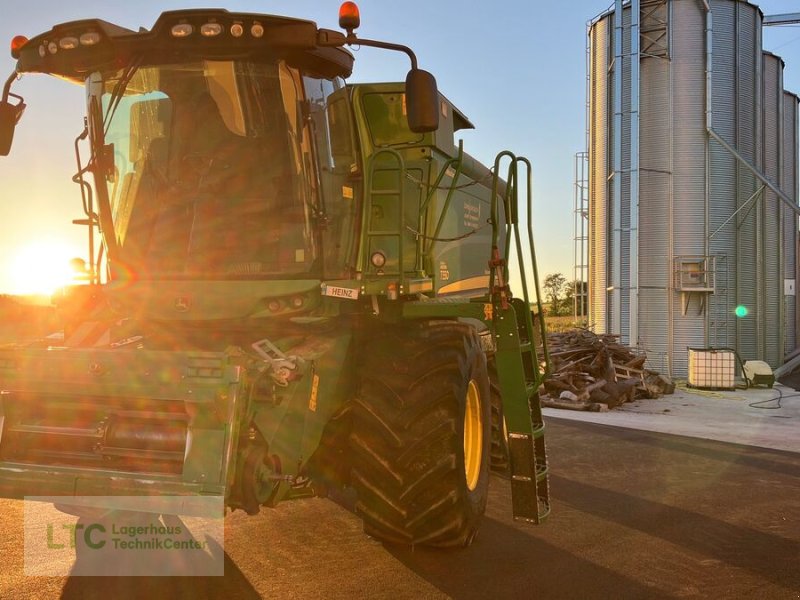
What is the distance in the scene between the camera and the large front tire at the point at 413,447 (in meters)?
4.48

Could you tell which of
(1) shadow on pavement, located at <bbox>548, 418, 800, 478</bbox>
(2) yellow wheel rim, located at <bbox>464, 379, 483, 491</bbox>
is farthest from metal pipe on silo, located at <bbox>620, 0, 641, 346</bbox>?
(2) yellow wheel rim, located at <bbox>464, 379, 483, 491</bbox>

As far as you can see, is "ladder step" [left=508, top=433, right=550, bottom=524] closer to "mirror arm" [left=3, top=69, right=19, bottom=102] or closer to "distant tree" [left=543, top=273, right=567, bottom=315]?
"mirror arm" [left=3, top=69, right=19, bottom=102]

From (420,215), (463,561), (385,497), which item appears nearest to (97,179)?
(420,215)

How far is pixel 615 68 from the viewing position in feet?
59.2

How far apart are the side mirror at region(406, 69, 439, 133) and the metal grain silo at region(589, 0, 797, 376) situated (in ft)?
46.8

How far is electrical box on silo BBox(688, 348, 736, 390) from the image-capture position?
1606 centimetres

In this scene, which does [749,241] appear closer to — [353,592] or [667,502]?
[667,502]

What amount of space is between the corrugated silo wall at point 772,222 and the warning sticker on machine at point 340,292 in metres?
16.0

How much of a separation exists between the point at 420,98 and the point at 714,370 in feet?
44.9

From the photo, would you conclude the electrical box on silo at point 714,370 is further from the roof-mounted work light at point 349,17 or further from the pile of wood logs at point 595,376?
the roof-mounted work light at point 349,17

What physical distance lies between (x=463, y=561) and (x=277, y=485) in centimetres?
143

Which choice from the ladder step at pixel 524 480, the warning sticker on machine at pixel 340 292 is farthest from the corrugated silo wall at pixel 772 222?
the warning sticker on machine at pixel 340 292

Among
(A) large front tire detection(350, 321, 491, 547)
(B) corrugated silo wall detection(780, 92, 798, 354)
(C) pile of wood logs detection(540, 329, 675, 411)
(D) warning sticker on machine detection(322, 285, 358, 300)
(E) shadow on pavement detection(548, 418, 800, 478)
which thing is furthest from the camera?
(B) corrugated silo wall detection(780, 92, 798, 354)

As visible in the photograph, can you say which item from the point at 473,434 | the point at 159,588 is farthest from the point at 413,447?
the point at 159,588
